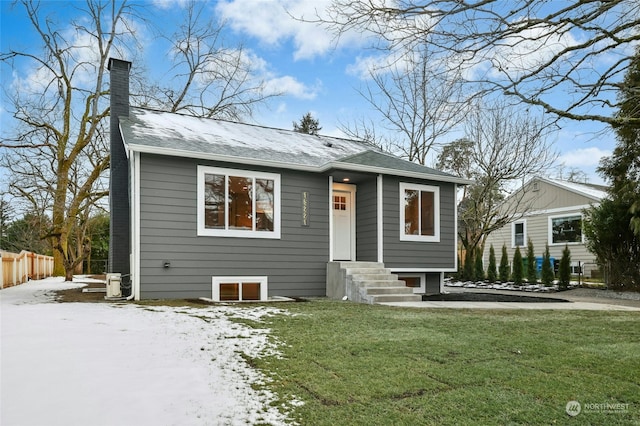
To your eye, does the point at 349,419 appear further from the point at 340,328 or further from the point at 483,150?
the point at 483,150

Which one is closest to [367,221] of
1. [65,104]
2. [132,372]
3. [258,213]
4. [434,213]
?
[434,213]

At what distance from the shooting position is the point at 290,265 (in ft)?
31.7

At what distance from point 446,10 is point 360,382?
11.6 ft

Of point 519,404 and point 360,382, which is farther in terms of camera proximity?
point 360,382

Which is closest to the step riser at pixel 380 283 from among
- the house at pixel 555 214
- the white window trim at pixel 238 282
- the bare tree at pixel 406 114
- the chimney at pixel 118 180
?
the white window trim at pixel 238 282

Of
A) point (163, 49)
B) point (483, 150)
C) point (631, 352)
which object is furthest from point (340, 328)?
point (163, 49)

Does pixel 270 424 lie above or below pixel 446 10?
below

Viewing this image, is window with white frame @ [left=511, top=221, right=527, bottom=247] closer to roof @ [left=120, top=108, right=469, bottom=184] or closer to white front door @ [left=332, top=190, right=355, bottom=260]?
roof @ [left=120, top=108, right=469, bottom=184]

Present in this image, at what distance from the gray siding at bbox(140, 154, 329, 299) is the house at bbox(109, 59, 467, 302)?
0.02m

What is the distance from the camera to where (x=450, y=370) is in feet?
11.9

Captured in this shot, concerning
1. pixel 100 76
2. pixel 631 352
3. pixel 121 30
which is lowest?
pixel 631 352

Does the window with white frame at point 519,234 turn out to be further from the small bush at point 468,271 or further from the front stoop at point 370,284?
the front stoop at point 370,284

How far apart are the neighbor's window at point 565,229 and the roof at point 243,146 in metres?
11.3

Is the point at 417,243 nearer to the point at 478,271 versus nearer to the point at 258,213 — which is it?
the point at 258,213
